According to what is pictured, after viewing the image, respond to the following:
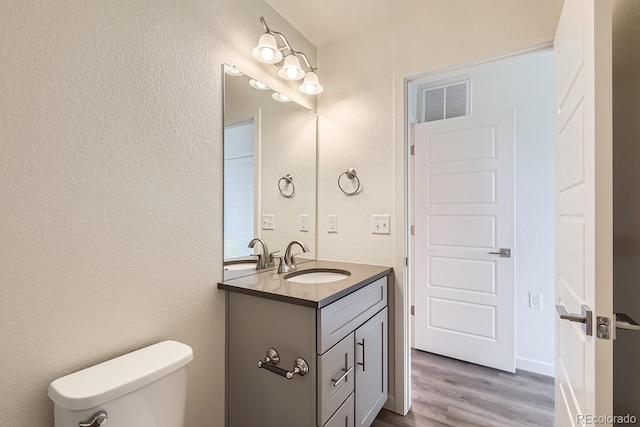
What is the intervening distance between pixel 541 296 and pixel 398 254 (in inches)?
50.3

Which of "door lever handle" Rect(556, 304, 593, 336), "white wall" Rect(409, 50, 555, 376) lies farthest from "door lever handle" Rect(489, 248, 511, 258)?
"door lever handle" Rect(556, 304, 593, 336)

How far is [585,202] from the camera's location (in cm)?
86

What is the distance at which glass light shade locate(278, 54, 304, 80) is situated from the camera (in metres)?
1.70

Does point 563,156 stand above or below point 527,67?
below

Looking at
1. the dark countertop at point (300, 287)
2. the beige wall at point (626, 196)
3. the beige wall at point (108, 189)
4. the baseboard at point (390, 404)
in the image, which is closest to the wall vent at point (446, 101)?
the beige wall at point (626, 196)

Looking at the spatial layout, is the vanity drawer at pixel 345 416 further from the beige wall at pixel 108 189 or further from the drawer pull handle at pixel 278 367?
the beige wall at pixel 108 189

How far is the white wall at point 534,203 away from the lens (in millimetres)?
2172

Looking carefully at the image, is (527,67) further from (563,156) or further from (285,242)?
(285,242)

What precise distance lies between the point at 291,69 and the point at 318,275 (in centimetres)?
123

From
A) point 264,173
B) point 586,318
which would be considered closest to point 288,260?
point 264,173

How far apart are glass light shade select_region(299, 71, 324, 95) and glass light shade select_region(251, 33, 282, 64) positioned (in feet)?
0.98

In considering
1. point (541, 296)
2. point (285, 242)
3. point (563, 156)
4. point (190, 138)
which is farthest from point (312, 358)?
point (541, 296)

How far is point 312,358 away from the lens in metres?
1.18

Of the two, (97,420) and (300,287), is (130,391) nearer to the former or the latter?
(97,420)
